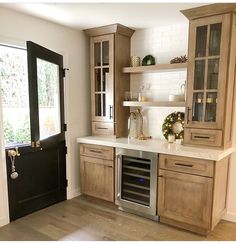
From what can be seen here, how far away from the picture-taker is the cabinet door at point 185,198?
7.86 feet

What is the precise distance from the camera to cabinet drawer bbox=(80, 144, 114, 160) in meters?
3.06

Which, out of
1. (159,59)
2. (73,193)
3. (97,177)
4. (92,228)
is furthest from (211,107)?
(73,193)

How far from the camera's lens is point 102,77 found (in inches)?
131

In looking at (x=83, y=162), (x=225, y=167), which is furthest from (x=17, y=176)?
(x=225, y=167)

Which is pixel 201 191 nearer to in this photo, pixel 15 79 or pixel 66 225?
pixel 66 225

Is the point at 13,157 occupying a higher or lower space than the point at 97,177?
higher

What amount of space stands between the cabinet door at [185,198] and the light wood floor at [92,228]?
175 millimetres

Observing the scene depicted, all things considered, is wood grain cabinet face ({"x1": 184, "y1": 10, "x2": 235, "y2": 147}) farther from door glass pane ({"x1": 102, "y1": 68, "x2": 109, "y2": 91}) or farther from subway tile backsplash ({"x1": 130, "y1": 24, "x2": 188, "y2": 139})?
door glass pane ({"x1": 102, "y1": 68, "x2": 109, "y2": 91})

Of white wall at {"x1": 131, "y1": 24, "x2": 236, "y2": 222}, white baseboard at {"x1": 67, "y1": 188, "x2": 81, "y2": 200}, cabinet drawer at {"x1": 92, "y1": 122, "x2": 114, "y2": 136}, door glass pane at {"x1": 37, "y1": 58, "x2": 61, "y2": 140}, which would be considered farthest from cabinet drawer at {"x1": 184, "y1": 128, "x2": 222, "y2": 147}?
white baseboard at {"x1": 67, "y1": 188, "x2": 81, "y2": 200}

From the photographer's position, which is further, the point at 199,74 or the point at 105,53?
the point at 105,53

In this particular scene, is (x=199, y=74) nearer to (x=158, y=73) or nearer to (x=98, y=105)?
(x=158, y=73)

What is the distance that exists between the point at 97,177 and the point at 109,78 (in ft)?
4.50

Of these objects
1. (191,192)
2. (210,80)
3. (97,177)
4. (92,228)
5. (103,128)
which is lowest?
(92,228)

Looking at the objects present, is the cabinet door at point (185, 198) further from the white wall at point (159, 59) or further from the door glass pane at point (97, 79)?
the door glass pane at point (97, 79)
